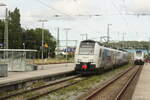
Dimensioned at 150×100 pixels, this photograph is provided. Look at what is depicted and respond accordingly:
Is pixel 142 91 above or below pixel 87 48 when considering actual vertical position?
below

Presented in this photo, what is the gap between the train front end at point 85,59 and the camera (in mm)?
26594

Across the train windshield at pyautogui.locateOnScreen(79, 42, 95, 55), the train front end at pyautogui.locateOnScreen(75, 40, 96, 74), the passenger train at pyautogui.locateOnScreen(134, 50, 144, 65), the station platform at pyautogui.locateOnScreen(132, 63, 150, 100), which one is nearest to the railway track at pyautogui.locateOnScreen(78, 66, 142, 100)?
the station platform at pyautogui.locateOnScreen(132, 63, 150, 100)

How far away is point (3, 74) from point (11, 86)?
600cm

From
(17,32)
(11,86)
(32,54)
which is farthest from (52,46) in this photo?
(11,86)

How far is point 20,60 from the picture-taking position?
28.2 metres

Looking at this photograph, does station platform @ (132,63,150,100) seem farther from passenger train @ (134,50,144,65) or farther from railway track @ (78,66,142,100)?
passenger train @ (134,50,144,65)

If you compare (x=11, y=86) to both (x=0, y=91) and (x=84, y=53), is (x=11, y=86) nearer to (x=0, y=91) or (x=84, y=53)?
(x=0, y=91)

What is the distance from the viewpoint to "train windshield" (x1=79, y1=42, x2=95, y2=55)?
88.6 feet

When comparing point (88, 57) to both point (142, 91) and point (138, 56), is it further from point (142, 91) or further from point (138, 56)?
point (138, 56)

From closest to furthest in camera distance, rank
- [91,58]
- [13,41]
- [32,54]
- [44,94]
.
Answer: [44,94]
[91,58]
[32,54]
[13,41]

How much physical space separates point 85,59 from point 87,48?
42.4 inches

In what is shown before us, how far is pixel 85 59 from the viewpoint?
87.8ft

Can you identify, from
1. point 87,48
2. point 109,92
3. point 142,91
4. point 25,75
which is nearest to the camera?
point 109,92

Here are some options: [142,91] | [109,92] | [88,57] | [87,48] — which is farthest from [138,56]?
[109,92]
